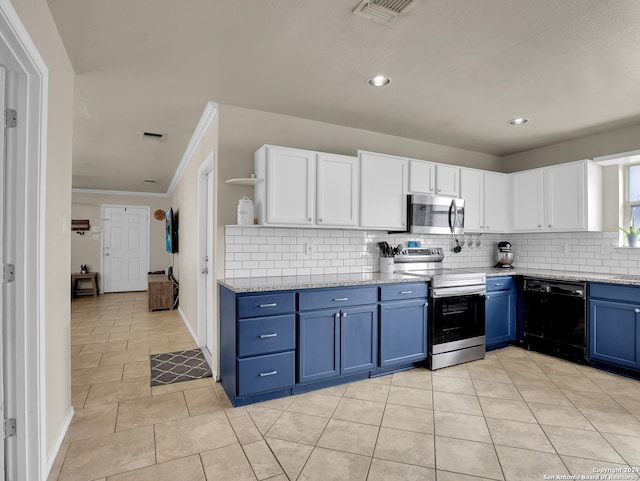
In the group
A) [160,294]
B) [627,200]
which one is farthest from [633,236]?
[160,294]

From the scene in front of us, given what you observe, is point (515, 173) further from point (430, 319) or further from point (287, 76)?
point (287, 76)

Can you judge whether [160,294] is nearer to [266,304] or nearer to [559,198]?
[266,304]

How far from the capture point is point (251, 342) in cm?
264

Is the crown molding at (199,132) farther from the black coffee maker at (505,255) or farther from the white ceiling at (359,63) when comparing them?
the black coffee maker at (505,255)

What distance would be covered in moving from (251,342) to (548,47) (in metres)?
2.77

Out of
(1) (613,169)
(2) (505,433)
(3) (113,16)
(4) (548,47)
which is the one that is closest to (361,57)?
(4) (548,47)

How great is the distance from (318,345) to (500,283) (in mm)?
2347

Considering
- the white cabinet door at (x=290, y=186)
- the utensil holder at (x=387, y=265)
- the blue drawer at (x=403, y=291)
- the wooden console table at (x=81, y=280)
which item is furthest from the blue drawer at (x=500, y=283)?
the wooden console table at (x=81, y=280)

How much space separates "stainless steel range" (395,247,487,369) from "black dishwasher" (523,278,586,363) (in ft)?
2.32

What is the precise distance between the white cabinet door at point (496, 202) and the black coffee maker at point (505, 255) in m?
0.22

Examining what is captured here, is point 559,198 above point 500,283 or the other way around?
above

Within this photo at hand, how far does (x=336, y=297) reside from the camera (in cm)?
295

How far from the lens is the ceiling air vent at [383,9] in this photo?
1788mm

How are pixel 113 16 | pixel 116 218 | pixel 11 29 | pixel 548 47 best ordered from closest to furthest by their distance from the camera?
pixel 11 29 < pixel 113 16 < pixel 548 47 < pixel 116 218
